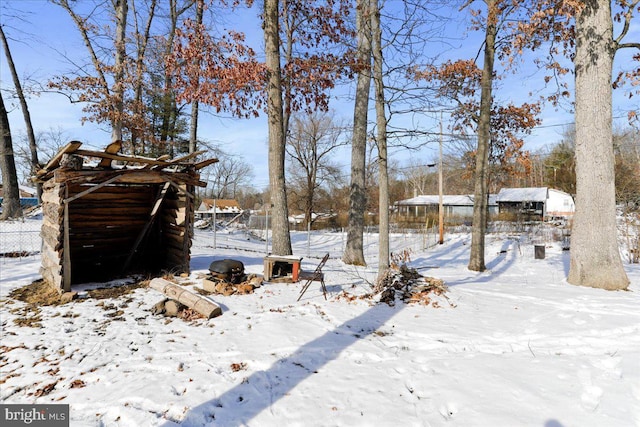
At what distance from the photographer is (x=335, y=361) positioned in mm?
3338

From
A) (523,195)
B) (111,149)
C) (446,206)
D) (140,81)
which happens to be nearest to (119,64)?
(140,81)

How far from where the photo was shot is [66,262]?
223 inches

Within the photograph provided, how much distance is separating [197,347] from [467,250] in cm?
1540

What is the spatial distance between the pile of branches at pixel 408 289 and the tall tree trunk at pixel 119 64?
10.7 metres

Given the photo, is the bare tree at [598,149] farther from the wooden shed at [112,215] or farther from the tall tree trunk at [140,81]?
the tall tree trunk at [140,81]

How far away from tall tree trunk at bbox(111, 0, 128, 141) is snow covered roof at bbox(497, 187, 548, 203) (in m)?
41.3

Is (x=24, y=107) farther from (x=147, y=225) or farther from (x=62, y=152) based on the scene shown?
(x=62, y=152)

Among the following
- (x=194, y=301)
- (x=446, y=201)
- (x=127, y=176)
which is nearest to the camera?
(x=194, y=301)

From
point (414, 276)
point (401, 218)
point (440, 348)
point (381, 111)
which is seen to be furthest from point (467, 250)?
point (401, 218)

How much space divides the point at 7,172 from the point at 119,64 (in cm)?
770

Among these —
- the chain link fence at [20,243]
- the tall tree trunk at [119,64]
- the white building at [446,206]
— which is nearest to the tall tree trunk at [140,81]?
the tall tree trunk at [119,64]

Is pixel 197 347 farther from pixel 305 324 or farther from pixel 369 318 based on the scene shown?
pixel 369 318

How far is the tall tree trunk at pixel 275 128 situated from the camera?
23.5 feet

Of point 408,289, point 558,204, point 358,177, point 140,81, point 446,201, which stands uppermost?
point 140,81
